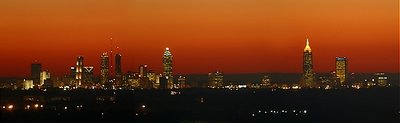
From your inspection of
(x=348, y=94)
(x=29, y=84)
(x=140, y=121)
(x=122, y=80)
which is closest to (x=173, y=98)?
(x=122, y=80)

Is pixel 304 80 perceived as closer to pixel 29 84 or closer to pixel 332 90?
pixel 332 90

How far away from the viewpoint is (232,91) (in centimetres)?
17488

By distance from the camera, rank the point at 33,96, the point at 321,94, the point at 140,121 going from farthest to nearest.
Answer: the point at 321,94, the point at 33,96, the point at 140,121

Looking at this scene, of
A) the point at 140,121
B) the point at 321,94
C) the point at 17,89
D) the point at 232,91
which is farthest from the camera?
the point at 232,91

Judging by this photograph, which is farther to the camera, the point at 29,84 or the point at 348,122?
the point at 29,84

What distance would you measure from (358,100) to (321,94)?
7.65m

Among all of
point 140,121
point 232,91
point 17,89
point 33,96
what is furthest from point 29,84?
point 140,121

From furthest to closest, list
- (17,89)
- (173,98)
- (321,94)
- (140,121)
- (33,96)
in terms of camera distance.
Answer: (321,94) < (173,98) < (17,89) < (33,96) < (140,121)

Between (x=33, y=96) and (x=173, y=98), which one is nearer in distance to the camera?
(x=33, y=96)

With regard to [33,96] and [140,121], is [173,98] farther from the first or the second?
[140,121]

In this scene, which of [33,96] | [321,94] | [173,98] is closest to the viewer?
[33,96]

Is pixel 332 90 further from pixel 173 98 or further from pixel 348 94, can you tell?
pixel 173 98

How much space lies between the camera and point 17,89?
136 meters

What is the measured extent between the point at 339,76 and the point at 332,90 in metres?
6.10
